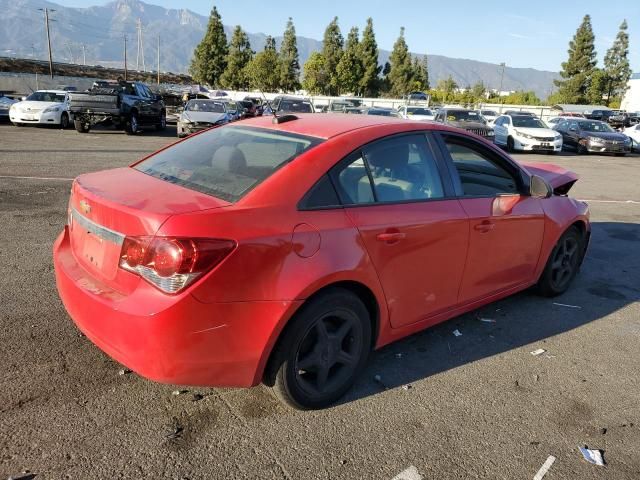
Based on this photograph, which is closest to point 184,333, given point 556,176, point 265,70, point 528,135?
point 556,176

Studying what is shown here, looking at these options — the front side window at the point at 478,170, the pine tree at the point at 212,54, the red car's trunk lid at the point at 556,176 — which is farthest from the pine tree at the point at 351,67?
the front side window at the point at 478,170

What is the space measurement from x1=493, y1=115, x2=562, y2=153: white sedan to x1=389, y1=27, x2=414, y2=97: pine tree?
54.5 m


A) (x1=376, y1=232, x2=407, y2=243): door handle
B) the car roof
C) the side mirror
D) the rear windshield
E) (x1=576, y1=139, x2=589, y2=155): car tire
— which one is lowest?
(x1=576, y1=139, x2=589, y2=155): car tire

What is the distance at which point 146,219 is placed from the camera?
251cm

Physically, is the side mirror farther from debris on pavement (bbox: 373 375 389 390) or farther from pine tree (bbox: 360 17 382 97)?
pine tree (bbox: 360 17 382 97)

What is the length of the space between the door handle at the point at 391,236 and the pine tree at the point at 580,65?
7121cm

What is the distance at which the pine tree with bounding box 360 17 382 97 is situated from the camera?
68.7m

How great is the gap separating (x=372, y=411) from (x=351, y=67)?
6746 cm

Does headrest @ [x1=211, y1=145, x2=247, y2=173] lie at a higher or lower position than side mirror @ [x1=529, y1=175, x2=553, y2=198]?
higher

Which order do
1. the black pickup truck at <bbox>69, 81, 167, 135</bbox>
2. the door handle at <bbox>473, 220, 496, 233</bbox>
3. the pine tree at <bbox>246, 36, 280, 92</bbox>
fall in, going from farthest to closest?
the pine tree at <bbox>246, 36, 280, 92</bbox>
the black pickup truck at <bbox>69, 81, 167, 135</bbox>
the door handle at <bbox>473, 220, 496, 233</bbox>

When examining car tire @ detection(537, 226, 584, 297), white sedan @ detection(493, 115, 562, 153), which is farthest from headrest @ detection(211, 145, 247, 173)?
white sedan @ detection(493, 115, 562, 153)

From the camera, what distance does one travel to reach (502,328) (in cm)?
427

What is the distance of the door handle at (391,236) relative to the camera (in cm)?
307

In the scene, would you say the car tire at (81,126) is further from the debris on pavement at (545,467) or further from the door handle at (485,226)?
the debris on pavement at (545,467)
